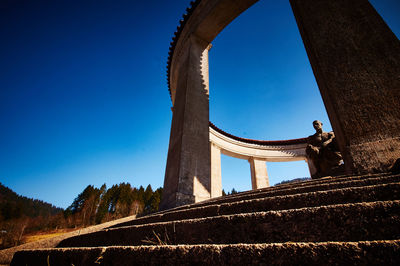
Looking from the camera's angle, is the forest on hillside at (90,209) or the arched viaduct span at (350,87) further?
the forest on hillside at (90,209)

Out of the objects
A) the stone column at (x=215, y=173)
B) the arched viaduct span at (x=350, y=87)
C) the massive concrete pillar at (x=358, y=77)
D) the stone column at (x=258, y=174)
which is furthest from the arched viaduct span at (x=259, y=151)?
the massive concrete pillar at (x=358, y=77)

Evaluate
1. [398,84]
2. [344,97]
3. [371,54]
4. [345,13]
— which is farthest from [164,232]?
[345,13]

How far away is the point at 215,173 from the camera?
13.0m

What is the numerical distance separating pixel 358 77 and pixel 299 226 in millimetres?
3228

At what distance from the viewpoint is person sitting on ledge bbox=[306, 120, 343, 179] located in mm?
5307

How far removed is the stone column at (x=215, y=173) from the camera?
12.4 meters

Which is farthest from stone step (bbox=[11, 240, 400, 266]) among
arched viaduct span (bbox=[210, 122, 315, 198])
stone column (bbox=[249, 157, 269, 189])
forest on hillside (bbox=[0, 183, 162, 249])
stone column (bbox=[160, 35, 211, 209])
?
forest on hillside (bbox=[0, 183, 162, 249])

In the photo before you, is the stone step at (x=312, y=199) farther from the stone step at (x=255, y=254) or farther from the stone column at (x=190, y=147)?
the stone column at (x=190, y=147)

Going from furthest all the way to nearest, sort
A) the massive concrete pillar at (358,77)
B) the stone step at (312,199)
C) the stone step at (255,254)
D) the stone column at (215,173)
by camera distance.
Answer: the stone column at (215,173) < the massive concrete pillar at (358,77) < the stone step at (312,199) < the stone step at (255,254)

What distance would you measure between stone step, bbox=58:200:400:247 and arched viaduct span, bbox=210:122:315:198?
12295mm

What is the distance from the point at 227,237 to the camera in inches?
59.3

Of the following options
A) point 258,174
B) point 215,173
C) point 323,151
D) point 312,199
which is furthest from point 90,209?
point 312,199

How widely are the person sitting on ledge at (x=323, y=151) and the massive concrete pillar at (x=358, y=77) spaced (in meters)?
2.62

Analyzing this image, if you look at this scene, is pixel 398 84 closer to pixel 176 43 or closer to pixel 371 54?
pixel 371 54
